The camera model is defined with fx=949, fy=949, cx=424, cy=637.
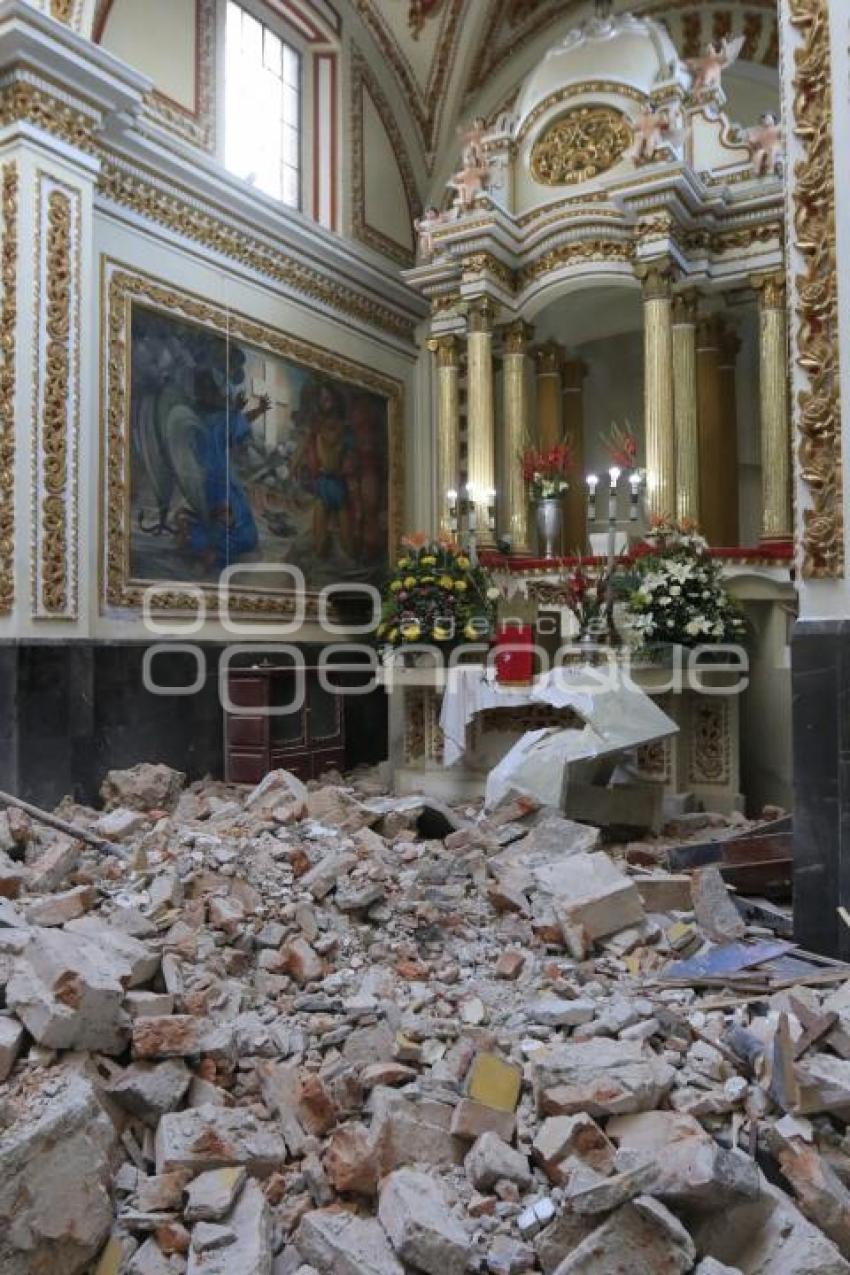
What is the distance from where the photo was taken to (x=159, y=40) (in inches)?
350

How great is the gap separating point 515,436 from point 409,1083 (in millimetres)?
8400

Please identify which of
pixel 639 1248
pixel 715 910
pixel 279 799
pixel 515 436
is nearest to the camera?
pixel 639 1248

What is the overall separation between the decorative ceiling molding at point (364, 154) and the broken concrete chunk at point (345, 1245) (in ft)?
35.7

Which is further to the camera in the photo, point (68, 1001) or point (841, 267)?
point (841, 267)

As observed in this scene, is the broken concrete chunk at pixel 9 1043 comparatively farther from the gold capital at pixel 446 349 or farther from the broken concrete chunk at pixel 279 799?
the gold capital at pixel 446 349

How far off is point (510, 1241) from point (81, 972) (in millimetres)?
1470

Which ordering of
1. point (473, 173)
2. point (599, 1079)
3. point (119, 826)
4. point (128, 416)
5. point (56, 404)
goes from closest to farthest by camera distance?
point (599, 1079) < point (119, 826) < point (56, 404) < point (128, 416) < point (473, 173)

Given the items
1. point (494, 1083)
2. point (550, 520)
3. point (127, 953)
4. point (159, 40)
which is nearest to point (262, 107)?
point (159, 40)

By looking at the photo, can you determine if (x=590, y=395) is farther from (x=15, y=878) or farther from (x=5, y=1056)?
(x=5, y=1056)

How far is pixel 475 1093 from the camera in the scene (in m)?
2.82

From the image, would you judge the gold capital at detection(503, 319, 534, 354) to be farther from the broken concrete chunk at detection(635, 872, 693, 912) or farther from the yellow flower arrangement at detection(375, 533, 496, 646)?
the broken concrete chunk at detection(635, 872, 693, 912)

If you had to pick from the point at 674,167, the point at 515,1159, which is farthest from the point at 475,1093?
the point at 674,167

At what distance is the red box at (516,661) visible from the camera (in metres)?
7.32

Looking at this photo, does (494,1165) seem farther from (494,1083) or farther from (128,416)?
(128,416)
